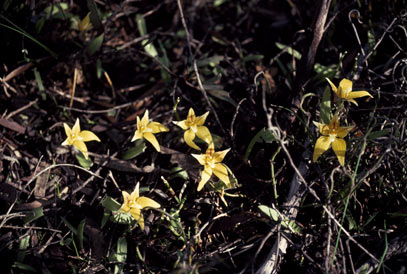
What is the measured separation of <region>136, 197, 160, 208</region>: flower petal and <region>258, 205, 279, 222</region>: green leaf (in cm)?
Result: 48

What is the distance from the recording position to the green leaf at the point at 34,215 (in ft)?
6.22

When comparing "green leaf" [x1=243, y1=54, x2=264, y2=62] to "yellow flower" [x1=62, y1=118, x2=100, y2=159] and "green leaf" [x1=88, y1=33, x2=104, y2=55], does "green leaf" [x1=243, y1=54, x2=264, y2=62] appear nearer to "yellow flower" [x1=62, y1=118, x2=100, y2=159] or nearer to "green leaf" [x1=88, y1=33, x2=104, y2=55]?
"green leaf" [x1=88, y1=33, x2=104, y2=55]

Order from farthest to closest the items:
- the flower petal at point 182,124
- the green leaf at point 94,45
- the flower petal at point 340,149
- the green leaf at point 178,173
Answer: the green leaf at point 94,45 → the green leaf at point 178,173 → the flower petal at point 182,124 → the flower petal at point 340,149

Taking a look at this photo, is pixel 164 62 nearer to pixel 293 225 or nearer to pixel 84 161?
pixel 84 161

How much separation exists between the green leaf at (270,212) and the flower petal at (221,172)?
0.20 m

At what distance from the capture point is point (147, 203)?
1784mm

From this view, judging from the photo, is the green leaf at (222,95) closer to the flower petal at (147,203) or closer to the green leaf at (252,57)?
the green leaf at (252,57)

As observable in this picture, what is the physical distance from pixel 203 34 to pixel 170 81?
20.1 inches

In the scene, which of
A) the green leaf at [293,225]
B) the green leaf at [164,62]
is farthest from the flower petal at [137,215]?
the green leaf at [164,62]

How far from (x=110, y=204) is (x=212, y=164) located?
1.75 ft

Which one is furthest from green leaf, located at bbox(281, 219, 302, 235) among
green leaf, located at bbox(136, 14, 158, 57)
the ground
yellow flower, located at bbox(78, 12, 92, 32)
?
yellow flower, located at bbox(78, 12, 92, 32)

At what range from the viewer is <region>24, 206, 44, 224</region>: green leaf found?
1.90 m

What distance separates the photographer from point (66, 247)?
1922 millimetres

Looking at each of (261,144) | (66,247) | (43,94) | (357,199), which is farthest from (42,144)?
(357,199)
